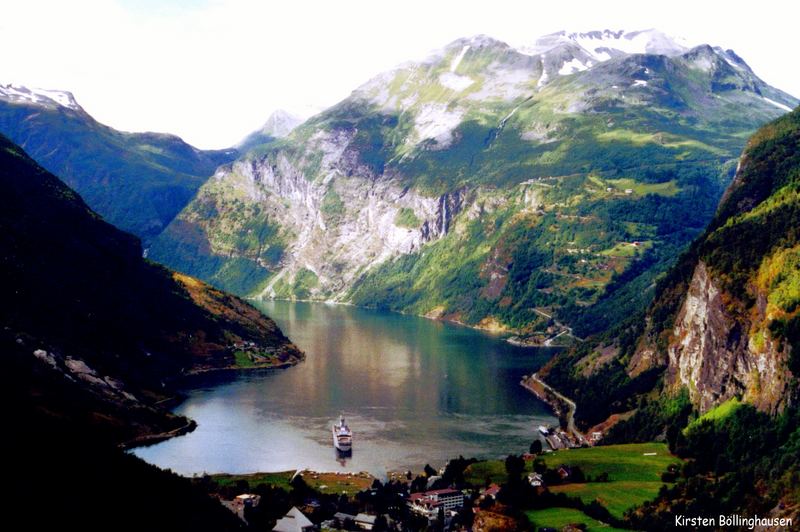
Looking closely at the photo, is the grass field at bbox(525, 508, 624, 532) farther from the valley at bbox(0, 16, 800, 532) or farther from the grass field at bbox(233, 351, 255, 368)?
the grass field at bbox(233, 351, 255, 368)

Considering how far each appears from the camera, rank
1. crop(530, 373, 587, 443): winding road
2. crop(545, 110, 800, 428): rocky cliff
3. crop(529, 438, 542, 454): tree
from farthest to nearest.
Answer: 1. crop(530, 373, 587, 443): winding road
2. crop(529, 438, 542, 454): tree
3. crop(545, 110, 800, 428): rocky cliff

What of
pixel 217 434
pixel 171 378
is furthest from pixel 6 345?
pixel 171 378

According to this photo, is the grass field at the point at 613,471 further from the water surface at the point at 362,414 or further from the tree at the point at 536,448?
the water surface at the point at 362,414

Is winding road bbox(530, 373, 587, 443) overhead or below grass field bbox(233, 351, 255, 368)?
below

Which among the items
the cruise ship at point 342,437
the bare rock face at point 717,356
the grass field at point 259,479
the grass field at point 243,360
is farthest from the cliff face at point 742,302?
the grass field at point 243,360

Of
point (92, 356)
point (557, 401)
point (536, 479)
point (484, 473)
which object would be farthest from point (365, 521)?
point (557, 401)

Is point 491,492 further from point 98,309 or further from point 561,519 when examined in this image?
point 98,309

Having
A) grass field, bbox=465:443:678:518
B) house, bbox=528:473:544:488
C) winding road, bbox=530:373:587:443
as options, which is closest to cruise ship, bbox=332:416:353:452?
grass field, bbox=465:443:678:518
